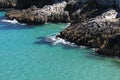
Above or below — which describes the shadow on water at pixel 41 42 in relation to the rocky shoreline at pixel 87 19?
below

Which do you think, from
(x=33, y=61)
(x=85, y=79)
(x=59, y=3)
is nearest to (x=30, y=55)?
→ (x=33, y=61)

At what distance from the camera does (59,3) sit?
110 m

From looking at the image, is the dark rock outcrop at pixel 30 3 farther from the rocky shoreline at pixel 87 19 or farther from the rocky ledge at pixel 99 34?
the rocky ledge at pixel 99 34

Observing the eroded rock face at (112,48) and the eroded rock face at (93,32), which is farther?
the eroded rock face at (93,32)

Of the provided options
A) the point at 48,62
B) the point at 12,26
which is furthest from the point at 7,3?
the point at 48,62

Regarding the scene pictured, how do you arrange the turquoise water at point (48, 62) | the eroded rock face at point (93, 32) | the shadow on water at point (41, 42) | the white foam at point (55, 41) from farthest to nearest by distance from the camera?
the shadow on water at point (41, 42) → the white foam at point (55, 41) → the eroded rock face at point (93, 32) → the turquoise water at point (48, 62)

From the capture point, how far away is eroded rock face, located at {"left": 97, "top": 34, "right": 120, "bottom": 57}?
2522 inches

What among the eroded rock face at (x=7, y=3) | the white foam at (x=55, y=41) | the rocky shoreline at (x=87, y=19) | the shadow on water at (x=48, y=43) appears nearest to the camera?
the rocky shoreline at (x=87, y=19)

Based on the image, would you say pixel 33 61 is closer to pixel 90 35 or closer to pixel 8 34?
pixel 90 35

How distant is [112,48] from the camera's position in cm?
6456

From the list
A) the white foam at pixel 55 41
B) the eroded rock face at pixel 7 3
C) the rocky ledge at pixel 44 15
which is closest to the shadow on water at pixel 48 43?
the white foam at pixel 55 41

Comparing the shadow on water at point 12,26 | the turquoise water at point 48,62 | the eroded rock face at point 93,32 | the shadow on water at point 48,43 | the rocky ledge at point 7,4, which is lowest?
the turquoise water at point 48,62

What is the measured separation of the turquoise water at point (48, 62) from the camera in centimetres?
5509

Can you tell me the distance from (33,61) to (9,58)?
4489 mm
